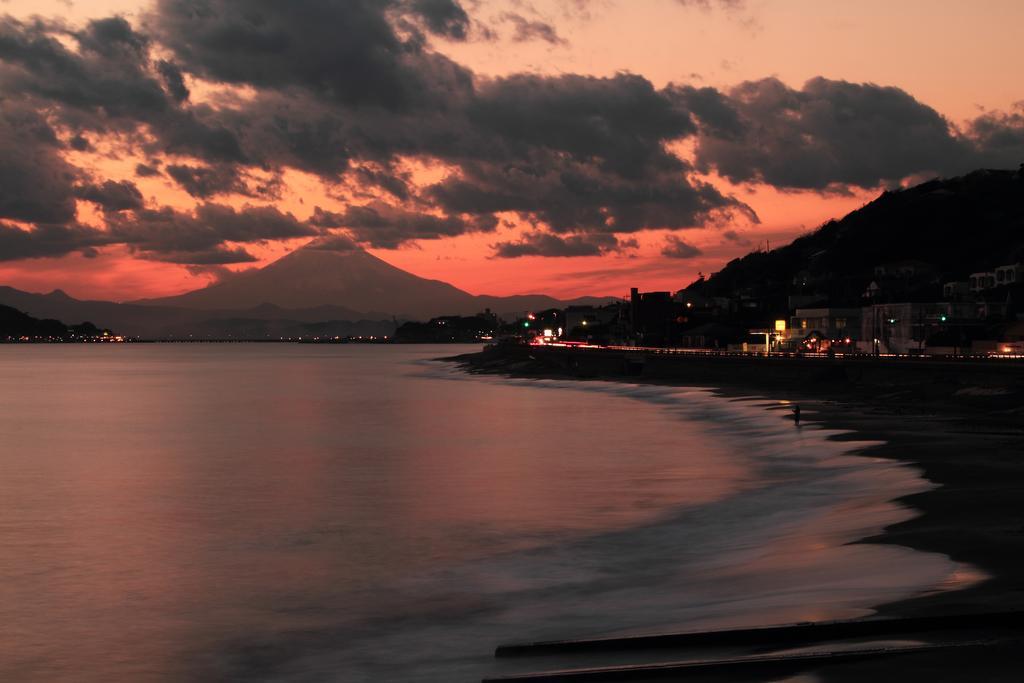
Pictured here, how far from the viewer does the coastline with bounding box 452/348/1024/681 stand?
47.5 ft

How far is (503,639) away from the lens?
1759 cm

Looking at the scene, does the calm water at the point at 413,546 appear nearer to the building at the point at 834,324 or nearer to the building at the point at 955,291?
the building at the point at 834,324

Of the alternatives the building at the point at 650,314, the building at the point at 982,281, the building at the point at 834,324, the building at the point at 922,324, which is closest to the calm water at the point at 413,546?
the building at the point at 922,324

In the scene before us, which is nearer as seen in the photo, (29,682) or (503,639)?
(29,682)

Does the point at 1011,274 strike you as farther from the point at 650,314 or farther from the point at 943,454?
the point at 943,454

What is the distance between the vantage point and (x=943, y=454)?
122ft

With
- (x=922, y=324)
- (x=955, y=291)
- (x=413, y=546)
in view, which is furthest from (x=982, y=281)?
(x=413, y=546)

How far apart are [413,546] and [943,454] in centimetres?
2055

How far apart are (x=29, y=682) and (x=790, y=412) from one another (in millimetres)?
56788

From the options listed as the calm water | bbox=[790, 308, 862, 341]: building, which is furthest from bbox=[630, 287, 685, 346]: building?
the calm water

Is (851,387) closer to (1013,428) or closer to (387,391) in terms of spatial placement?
(1013,428)

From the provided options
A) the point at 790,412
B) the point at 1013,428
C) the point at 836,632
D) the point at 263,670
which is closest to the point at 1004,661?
the point at 836,632

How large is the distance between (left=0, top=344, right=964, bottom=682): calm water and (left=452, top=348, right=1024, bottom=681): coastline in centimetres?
101

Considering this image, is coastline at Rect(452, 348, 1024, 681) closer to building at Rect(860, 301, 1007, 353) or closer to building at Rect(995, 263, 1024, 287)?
building at Rect(860, 301, 1007, 353)
